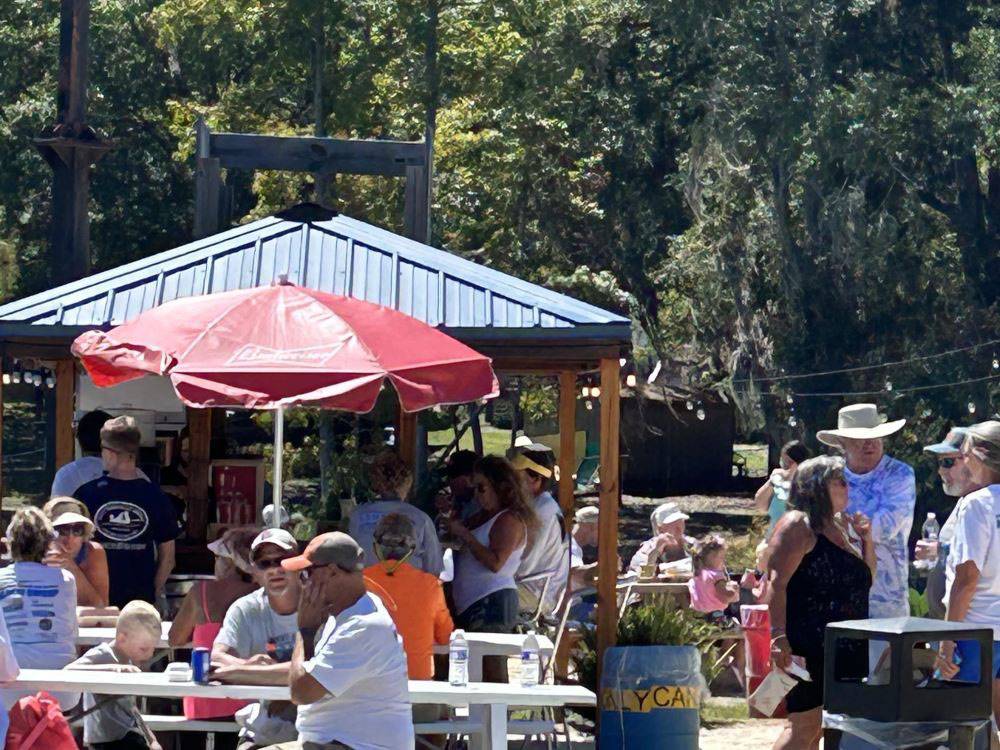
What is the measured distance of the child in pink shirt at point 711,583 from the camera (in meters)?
11.0

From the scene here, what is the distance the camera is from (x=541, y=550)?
8.59 m

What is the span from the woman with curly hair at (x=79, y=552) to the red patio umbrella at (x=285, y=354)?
1.85ft

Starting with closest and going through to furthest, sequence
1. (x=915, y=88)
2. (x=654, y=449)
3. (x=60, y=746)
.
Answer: (x=60, y=746) → (x=915, y=88) → (x=654, y=449)

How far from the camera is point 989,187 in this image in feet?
88.5

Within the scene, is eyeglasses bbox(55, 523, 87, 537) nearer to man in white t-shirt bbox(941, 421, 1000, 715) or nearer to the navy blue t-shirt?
the navy blue t-shirt

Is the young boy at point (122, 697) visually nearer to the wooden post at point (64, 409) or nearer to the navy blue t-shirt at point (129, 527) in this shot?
the navy blue t-shirt at point (129, 527)

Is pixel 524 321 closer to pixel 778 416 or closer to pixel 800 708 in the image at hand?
pixel 800 708

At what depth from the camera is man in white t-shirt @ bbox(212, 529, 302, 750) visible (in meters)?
6.07

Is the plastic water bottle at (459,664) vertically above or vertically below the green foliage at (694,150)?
below

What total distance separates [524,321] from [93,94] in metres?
23.9

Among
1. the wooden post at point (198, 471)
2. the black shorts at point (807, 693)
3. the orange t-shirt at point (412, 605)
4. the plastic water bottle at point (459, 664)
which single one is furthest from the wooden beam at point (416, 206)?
the black shorts at point (807, 693)

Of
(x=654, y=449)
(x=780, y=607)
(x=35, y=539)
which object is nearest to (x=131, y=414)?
(x=35, y=539)

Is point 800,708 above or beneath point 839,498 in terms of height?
beneath

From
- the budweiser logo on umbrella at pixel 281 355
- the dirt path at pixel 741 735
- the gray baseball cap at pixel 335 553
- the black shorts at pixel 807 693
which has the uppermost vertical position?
the budweiser logo on umbrella at pixel 281 355
